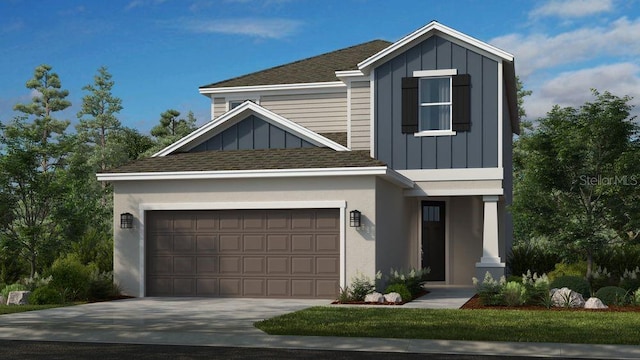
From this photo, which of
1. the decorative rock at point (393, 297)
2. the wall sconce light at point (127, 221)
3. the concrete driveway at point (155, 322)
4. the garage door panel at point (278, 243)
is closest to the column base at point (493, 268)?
the decorative rock at point (393, 297)

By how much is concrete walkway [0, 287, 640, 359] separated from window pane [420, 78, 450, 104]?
21.1 feet

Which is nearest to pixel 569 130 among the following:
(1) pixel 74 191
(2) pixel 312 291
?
(2) pixel 312 291

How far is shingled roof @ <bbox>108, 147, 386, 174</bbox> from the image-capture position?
20.3m

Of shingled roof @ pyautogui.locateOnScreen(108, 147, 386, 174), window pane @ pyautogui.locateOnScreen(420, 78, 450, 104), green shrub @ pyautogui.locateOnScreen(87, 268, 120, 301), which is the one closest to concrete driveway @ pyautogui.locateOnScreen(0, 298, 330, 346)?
green shrub @ pyautogui.locateOnScreen(87, 268, 120, 301)

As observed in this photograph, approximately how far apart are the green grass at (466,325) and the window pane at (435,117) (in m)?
7.64

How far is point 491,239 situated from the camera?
22.5 m

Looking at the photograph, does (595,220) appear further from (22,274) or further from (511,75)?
(22,274)

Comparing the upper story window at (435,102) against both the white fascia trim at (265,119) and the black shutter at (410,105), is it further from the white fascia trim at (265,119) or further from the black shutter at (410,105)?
the white fascia trim at (265,119)

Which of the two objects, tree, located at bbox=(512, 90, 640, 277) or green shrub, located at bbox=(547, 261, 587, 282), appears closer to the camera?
tree, located at bbox=(512, 90, 640, 277)

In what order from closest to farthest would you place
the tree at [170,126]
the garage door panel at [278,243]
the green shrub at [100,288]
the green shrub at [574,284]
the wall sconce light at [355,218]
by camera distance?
the green shrub at [574,284] → the wall sconce light at [355,218] → the garage door panel at [278,243] → the green shrub at [100,288] → the tree at [170,126]

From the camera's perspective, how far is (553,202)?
21125 mm

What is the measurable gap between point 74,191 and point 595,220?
15.2 metres

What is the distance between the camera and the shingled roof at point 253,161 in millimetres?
20312

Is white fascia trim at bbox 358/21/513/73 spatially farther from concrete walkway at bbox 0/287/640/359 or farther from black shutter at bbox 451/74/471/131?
concrete walkway at bbox 0/287/640/359
